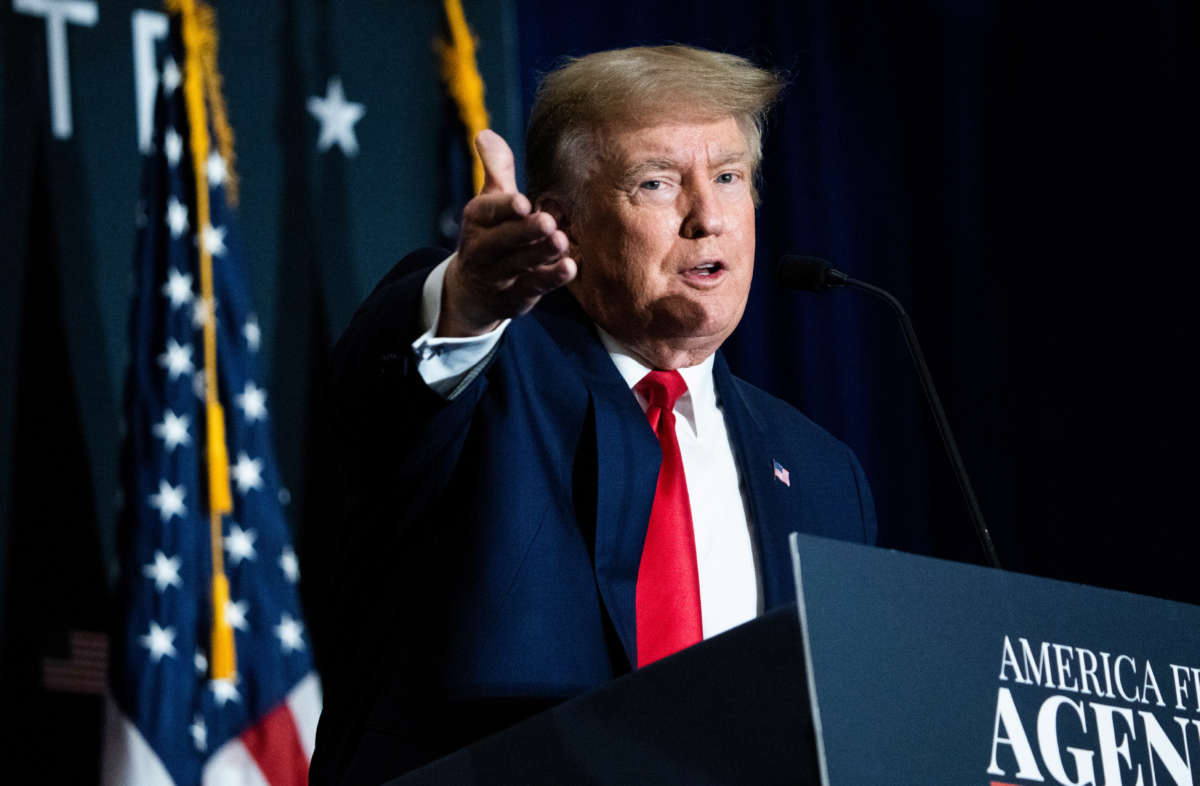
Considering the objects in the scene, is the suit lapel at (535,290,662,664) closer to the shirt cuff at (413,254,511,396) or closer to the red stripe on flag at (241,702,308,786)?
the shirt cuff at (413,254,511,396)

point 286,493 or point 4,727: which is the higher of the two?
point 286,493

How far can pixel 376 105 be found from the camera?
14.7 ft

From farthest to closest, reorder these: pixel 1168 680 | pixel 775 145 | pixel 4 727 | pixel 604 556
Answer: pixel 775 145, pixel 4 727, pixel 604 556, pixel 1168 680

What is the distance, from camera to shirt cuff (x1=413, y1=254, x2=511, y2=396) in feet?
5.07

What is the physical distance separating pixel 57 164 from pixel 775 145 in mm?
2039

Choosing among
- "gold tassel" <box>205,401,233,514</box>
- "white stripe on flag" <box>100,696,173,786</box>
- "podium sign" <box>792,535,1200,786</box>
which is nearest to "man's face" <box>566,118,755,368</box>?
"podium sign" <box>792,535,1200,786</box>

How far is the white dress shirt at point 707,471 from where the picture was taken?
1589 mm

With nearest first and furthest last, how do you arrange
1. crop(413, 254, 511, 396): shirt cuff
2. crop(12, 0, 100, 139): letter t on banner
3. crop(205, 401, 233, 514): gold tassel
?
crop(413, 254, 511, 396): shirt cuff → crop(205, 401, 233, 514): gold tassel → crop(12, 0, 100, 139): letter t on banner

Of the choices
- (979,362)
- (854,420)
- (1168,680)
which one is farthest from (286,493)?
(1168,680)

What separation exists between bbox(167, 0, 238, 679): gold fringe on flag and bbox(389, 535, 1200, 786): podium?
8.22ft

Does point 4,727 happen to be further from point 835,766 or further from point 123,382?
point 835,766

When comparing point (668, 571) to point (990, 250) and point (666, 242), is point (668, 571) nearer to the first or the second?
point (666, 242)

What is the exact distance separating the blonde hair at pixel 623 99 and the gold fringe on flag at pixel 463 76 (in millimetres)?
2287

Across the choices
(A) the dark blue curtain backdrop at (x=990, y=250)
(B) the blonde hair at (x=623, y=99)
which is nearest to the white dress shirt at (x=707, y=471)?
(B) the blonde hair at (x=623, y=99)
